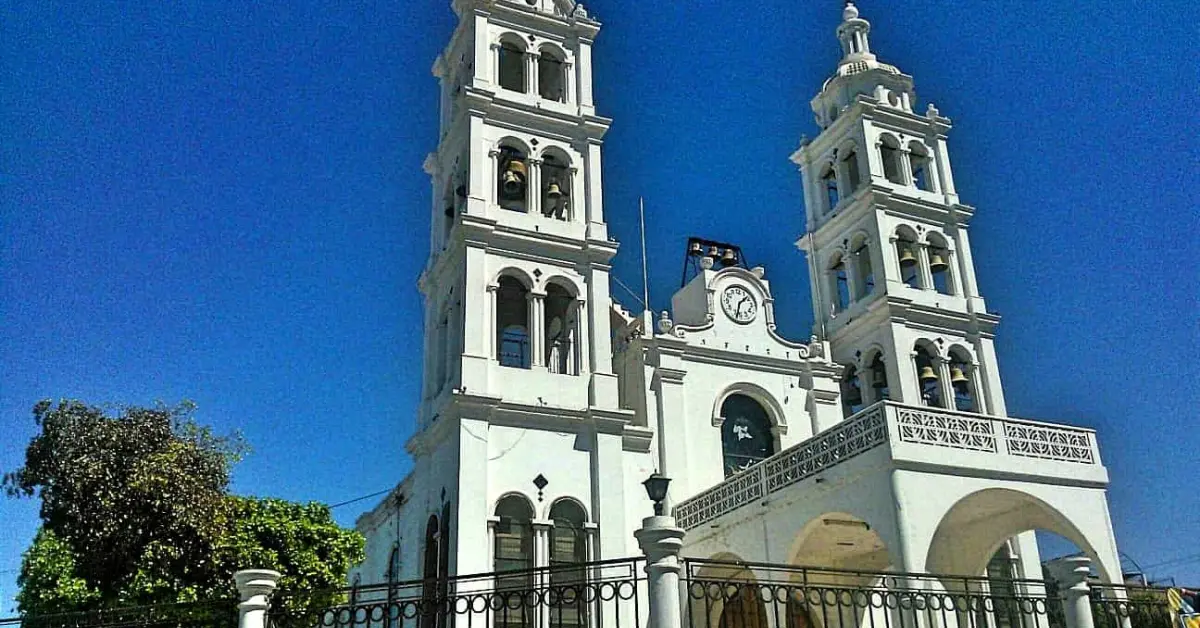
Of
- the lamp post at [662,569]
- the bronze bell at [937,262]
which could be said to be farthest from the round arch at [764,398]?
the lamp post at [662,569]

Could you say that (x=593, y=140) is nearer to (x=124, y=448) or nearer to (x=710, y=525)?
(x=710, y=525)

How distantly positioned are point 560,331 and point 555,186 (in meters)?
3.35

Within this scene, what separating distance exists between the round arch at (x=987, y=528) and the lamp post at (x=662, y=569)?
711 centimetres

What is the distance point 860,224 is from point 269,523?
58.5 ft

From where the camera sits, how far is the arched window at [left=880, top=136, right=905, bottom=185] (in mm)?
29212

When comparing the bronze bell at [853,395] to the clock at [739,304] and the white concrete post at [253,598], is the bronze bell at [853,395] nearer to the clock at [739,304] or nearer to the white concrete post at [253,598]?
the clock at [739,304]

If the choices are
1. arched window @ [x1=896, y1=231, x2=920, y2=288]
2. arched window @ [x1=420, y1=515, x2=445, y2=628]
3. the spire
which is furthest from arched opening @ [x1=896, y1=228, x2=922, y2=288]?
arched window @ [x1=420, y1=515, x2=445, y2=628]

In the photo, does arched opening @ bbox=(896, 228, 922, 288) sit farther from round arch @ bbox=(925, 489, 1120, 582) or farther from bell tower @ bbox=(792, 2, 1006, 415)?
round arch @ bbox=(925, 489, 1120, 582)

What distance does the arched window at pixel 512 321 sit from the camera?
22.5 meters

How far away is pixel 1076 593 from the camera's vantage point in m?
13.2

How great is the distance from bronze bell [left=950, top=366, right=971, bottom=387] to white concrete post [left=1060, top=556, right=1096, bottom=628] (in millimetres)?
13398

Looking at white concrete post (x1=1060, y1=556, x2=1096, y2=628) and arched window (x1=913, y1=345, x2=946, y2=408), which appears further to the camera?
arched window (x1=913, y1=345, x2=946, y2=408)

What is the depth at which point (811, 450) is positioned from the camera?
18141 millimetres

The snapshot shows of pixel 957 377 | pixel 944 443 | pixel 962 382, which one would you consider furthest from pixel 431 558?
pixel 962 382
